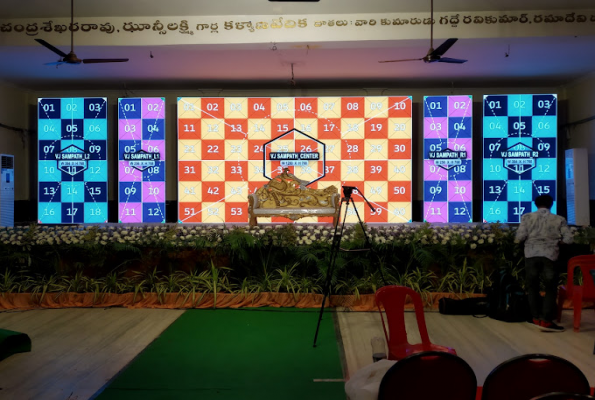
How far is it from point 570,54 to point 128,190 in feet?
33.1

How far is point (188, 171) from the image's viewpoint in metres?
11.9

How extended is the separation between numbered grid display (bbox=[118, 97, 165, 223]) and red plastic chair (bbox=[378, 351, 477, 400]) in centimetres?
1066

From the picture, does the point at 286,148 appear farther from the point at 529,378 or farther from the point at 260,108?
the point at 529,378

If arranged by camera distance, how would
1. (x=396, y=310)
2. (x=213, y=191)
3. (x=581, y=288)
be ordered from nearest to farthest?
(x=396, y=310) < (x=581, y=288) < (x=213, y=191)

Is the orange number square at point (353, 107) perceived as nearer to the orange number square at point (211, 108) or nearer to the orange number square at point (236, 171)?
the orange number square at point (236, 171)

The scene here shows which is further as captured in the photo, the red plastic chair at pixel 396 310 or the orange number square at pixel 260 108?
the orange number square at pixel 260 108

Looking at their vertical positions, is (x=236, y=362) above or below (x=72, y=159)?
below

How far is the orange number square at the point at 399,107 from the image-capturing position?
11766 mm

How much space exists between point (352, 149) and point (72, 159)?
678cm

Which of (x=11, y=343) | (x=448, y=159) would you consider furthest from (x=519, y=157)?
(x=11, y=343)

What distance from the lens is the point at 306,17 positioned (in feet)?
28.0

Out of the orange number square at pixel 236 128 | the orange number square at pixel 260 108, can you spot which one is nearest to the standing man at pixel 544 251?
the orange number square at pixel 260 108

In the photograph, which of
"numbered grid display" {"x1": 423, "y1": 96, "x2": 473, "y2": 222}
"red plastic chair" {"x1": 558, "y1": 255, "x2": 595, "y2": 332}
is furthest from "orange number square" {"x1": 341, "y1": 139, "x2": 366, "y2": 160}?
"red plastic chair" {"x1": 558, "y1": 255, "x2": 595, "y2": 332}

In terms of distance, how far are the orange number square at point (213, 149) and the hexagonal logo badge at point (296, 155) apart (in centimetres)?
101
